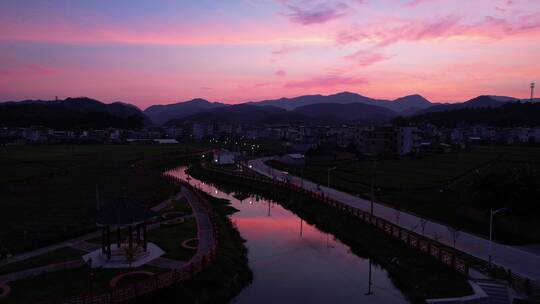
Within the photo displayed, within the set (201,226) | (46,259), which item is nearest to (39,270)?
(46,259)

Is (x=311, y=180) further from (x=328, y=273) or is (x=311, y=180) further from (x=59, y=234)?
Result: (x=59, y=234)

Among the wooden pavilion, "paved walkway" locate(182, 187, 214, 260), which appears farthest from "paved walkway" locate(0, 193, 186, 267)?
"paved walkway" locate(182, 187, 214, 260)

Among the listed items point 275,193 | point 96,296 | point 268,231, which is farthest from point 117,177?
point 96,296

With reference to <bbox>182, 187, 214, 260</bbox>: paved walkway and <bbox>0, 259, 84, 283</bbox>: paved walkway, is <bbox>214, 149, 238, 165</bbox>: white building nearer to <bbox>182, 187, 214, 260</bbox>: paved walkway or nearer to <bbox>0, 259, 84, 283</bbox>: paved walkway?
<bbox>182, 187, 214, 260</bbox>: paved walkway

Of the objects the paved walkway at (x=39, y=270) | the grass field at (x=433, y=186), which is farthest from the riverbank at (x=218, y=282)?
the grass field at (x=433, y=186)

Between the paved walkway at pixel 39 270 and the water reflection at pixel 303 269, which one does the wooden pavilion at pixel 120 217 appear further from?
the water reflection at pixel 303 269

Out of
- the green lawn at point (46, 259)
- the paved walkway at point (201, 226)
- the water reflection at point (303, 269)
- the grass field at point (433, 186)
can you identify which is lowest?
the water reflection at point (303, 269)

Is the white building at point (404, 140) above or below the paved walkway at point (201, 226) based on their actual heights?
above
